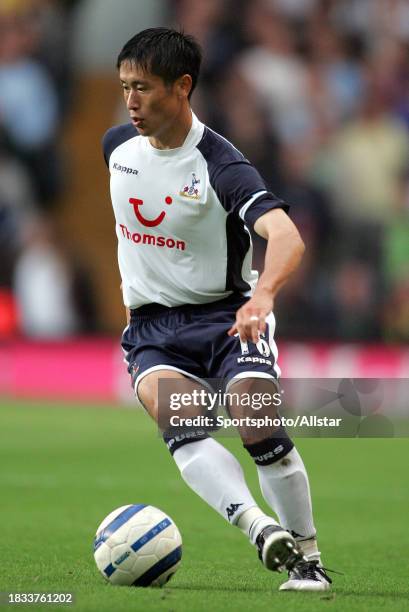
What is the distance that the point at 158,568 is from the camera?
562cm

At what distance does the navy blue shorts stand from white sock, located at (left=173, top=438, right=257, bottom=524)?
29cm

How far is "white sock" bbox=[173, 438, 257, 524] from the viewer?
17.8 feet

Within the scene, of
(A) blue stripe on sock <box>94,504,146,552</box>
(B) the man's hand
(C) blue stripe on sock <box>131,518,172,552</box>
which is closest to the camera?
(B) the man's hand

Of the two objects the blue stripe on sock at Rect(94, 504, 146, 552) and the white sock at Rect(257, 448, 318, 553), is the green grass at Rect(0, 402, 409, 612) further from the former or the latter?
the white sock at Rect(257, 448, 318, 553)

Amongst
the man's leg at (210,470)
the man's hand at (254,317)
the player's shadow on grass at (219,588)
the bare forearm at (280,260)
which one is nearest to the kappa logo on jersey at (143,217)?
the man's leg at (210,470)

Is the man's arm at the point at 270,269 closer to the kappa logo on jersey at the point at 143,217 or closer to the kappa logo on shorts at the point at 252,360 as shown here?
the kappa logo on shorts at the point at 252,360

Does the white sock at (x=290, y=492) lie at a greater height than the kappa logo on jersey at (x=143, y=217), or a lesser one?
lesser

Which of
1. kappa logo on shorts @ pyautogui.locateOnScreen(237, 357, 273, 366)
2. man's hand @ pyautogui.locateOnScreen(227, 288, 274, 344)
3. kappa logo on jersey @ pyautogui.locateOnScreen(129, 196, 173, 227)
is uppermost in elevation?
kappa logo on jersey @ pyautogui.locateOnScreen(129, 196, 173, 227)

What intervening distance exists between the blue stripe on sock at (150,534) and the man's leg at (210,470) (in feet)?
0.95

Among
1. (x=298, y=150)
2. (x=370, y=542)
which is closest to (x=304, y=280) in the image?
(x=298, y=150)

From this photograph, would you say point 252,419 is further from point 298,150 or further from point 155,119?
point 298,150

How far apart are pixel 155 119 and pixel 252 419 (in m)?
1.32

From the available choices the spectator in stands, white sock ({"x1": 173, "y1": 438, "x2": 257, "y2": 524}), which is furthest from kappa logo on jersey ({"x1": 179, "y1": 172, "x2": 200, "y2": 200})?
the spectator in stands

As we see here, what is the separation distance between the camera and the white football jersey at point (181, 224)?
5.66 m
